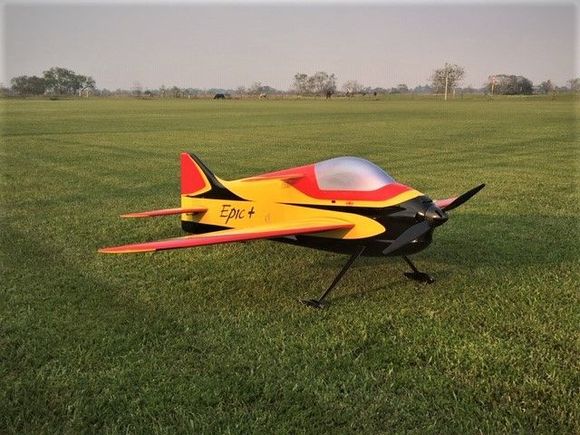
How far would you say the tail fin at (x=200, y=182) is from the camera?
24.9 feet

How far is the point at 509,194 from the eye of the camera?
1300cm

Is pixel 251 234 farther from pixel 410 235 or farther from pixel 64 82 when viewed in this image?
pixel 64 82

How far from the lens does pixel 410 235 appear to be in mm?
5727

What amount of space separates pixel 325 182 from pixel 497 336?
2.67m

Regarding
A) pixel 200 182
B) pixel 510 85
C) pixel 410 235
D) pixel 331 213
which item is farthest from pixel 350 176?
pixel 510 85

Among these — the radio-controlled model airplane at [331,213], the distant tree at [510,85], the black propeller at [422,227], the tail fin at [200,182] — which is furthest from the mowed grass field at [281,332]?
the distant tree at [510,85]

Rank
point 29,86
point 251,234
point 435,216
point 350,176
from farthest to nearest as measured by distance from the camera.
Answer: point 29,86, point 350,176, point 251,234, point 435,216

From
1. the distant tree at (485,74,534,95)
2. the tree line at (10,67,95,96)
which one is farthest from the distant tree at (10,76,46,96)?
the distant tree at (485,74,534,95)

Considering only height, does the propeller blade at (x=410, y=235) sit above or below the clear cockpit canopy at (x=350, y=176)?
below

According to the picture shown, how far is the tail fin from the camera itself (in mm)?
7594

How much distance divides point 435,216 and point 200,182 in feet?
12.5

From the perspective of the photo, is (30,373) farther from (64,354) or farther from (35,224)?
(35,224)

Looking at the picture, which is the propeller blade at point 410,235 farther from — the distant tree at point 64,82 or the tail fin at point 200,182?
the distant tree at point 64,82

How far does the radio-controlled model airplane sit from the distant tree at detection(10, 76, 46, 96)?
164797 millimetres
